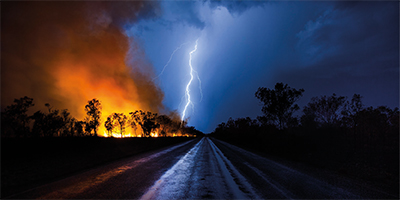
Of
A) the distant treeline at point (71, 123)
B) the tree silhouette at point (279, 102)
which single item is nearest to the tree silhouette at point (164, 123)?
the distant treeline at point (71, 123)

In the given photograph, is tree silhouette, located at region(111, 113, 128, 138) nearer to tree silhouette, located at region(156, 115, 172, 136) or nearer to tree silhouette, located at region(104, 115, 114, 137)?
tree silhouette, located at region(104, 115, 114, 137)

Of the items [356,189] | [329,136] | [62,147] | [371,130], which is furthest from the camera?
[329,136]

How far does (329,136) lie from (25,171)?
27.8m

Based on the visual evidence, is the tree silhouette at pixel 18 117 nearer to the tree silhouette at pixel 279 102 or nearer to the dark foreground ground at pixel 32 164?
the dark foreground ground at pixel 32 164

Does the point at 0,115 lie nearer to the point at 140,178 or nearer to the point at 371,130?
the point at 140,178

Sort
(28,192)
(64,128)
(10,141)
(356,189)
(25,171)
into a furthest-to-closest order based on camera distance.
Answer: (64,128), (10,141), (25,171), (356,189), (28,192)

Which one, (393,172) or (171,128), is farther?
(171,128)

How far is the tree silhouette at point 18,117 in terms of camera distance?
38500mm

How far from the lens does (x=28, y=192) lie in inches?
229

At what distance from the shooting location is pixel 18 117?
130 ft

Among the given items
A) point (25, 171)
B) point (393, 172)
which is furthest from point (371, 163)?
point (25, 171)

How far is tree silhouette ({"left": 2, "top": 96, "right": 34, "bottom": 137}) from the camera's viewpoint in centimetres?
3850

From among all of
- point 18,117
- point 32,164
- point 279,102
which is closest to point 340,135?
point 279,102

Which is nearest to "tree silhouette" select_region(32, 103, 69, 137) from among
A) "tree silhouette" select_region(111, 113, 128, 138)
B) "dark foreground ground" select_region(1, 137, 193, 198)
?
"tree silhouette" select_region(111, 113, 128, 138)
